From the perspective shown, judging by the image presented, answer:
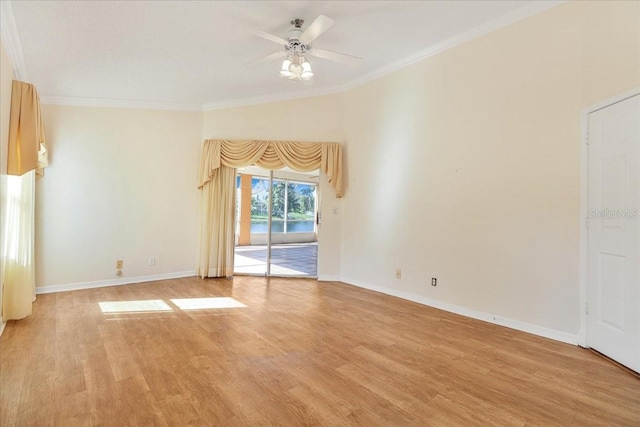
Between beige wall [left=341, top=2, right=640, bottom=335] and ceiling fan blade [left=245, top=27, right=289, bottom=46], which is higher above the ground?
ceiling fan blade [left=245, top=27, right=289, bottom=46]

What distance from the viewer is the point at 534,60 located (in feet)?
9.58


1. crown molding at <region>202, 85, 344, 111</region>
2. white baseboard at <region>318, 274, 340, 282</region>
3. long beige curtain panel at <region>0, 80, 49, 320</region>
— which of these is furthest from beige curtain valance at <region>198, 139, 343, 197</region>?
long beige curtain panel at <region>0, 80, 49, 320</region>

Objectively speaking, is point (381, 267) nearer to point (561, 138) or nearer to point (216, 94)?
point (561, 138)

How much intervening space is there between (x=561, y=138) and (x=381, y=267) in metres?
2.58

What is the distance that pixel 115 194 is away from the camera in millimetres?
4566

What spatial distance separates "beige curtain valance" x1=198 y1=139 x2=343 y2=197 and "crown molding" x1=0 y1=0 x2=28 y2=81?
2278mm

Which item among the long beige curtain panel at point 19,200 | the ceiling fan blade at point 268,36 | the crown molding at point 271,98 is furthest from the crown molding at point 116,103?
the ceiling fan blade at point 268,36

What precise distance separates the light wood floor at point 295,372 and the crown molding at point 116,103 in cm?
291

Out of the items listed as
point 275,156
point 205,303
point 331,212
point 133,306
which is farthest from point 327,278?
point 133,306

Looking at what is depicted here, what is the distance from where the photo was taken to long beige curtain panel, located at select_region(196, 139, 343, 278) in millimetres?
4859

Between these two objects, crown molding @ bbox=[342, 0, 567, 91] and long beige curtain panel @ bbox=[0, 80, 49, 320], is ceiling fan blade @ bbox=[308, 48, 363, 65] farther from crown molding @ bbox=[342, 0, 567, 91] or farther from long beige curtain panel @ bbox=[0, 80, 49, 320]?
long beige curtain panel @ bbox=[0, 80, 49, 320]

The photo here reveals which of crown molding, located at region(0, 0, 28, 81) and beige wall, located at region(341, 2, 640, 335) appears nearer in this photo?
crown molding, located at region(0, 0, 28, 81)

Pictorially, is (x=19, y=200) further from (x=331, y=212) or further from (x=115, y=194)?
(x=331, y=212)

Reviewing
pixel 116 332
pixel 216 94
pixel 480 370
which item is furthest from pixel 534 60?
pixel 116 332
